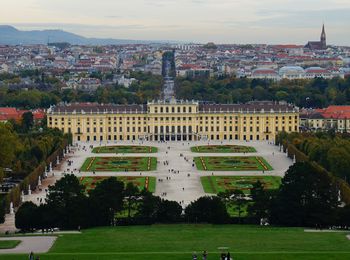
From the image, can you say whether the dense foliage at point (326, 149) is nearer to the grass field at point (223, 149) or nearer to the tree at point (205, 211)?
the grass field at point (223, 149)

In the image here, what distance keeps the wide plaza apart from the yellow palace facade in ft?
9.72

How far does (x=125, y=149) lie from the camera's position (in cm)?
7812

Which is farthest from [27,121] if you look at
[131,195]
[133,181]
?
[131,195]

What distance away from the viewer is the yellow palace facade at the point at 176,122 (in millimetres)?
87250

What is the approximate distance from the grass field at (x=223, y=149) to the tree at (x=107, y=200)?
3468 cm

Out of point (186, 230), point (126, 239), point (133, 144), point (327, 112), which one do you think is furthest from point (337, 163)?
point (327, 112)

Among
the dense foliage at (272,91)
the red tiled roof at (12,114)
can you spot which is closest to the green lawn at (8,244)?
the red tiled roof at (12,114)

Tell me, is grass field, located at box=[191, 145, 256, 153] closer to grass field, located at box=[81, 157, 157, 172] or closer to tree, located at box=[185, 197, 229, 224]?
grass field, located at box=[81, 157, 157, 172]

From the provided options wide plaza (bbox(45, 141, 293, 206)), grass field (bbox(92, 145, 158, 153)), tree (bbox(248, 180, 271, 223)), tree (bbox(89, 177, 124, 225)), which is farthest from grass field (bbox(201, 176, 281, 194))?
grass field (bbox(92, 145, 158, 153))

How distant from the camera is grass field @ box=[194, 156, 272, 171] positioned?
64.0 metres

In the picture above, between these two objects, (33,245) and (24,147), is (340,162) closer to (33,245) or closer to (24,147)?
(24,147)

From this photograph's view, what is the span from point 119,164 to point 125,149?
11.0m

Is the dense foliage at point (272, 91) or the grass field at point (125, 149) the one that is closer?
the grass field at point (125, 149)

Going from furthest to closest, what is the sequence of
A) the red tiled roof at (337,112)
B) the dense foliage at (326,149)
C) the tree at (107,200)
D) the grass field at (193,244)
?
1. the red tiled roof at (337,112)
2. the dense foliage at (326,149)
3. the tree at (107,200)
4. the grass field at (193,244)
